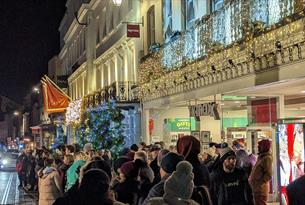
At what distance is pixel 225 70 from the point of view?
16.4 metres

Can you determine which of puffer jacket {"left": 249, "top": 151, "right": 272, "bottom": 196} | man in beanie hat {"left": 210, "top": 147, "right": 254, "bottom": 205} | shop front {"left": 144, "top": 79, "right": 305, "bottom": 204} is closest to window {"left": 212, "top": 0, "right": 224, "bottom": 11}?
shop front {"left": 144, "top": 79, "right": 305, "bottom": 204}

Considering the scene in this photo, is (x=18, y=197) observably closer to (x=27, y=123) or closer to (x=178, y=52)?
(x=178, y=52)

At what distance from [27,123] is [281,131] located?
4352 inches

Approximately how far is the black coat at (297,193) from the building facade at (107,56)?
80.0 ft

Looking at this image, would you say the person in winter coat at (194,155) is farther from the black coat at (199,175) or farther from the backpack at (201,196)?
the backpack at (201,196)

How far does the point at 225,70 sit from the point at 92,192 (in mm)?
11866

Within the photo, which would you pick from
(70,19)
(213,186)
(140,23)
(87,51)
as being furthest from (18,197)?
(70,19)

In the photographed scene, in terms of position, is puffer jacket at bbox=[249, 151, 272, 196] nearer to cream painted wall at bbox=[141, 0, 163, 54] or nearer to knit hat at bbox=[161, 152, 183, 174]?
knit hat at bbox=[161, 152, 183, 174]

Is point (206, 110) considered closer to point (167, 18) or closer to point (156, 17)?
point (167, 18)

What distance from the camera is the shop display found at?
365 inches

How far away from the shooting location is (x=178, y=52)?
20.1 m

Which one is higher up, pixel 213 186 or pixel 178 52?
pixel 178 52

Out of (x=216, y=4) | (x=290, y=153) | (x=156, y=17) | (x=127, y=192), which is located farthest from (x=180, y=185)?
(x=156, y=17)

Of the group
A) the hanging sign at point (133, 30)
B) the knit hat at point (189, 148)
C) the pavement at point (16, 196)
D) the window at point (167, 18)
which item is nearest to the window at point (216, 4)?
the window at point (167, 18)
